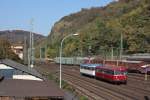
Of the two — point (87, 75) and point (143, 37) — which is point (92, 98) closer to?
point (87, 75)

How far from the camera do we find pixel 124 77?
60438 mm

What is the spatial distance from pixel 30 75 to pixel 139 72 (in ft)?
158

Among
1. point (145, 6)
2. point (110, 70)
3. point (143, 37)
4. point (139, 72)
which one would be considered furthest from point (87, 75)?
point (145, 6)

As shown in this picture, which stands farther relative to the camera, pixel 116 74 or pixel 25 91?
pixel 116 74

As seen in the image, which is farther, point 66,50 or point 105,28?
point 66,50

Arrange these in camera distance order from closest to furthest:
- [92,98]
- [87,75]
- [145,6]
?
1. [92,98]
2. [87,75]
3. [145,6]

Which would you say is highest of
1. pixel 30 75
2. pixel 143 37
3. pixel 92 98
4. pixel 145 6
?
pixel 145 6

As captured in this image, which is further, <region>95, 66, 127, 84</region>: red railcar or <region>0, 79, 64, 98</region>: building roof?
<region>95, 66, 127, 84</region>: red railcar

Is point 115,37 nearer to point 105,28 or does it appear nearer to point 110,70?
point 105,28

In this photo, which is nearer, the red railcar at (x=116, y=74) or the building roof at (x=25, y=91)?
the building roof at (x=25, y=91)

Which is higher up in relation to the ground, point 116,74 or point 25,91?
point 25,91

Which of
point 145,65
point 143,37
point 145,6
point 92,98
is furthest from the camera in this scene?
point 145,6

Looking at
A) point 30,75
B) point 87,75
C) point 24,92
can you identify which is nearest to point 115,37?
point 87,75

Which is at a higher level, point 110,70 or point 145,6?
point 145,6
